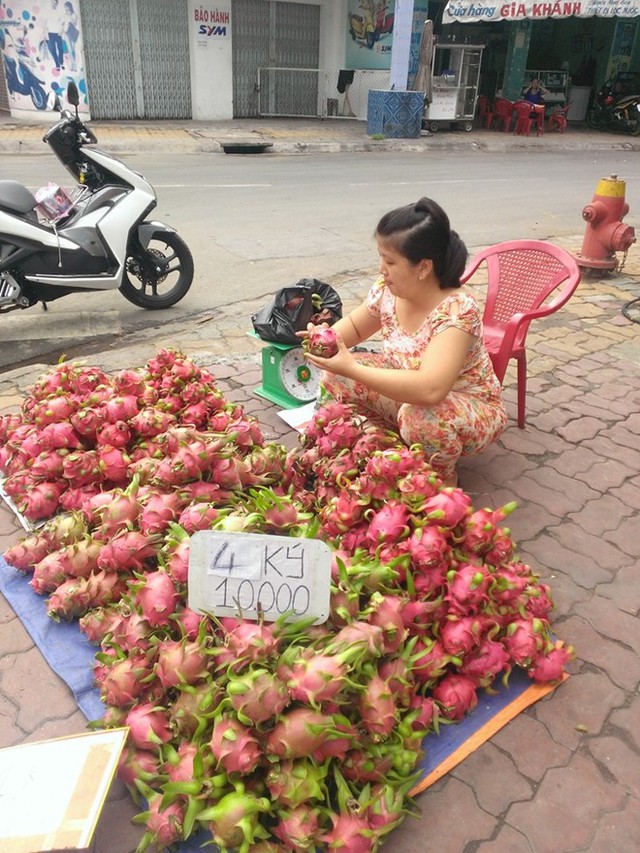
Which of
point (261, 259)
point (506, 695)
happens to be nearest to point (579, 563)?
point (506, 695)

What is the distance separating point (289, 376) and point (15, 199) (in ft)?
7.84

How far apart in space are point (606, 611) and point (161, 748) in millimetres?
1552

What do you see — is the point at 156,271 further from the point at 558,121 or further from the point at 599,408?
the point at 558,121

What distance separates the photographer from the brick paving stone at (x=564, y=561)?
2.53 m

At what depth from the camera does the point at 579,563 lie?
2.61 m

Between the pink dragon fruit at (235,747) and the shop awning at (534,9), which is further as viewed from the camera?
the shop awning at (534,9)

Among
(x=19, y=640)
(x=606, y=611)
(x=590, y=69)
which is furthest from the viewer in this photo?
(x=590, y=69)

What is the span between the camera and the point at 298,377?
372 cm

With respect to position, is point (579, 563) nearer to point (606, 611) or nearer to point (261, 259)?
point (606, 611)

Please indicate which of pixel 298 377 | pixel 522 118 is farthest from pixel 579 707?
pixel 522 118

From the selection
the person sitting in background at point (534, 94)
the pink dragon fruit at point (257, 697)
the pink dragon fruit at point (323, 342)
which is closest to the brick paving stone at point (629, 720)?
the pink dragon fruit at point (257, 697)

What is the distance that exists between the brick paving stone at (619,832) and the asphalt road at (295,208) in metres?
4.12

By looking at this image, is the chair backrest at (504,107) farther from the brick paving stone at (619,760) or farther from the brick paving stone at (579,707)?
the brick paving stone at (619,760)

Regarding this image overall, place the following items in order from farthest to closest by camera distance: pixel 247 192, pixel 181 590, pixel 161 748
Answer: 1. pixel 247 192
2. pixel 181 590
3. pixel 161 748
